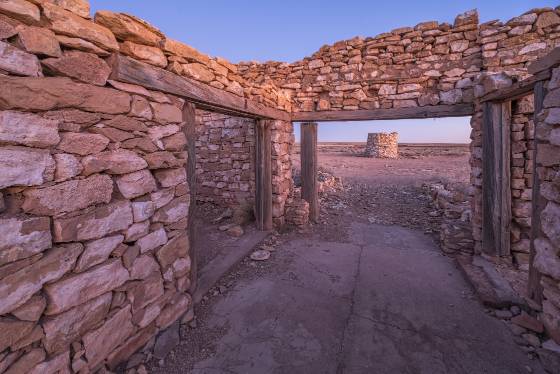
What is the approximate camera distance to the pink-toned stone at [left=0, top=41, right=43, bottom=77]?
1354 mm

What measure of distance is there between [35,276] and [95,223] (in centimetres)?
43

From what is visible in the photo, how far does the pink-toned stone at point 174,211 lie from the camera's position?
2.37 m

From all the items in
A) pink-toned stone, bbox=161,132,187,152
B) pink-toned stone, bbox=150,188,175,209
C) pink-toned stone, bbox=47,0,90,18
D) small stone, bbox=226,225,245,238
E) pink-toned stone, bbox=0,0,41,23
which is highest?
pink-toned stone, bbox=47,0,90,18

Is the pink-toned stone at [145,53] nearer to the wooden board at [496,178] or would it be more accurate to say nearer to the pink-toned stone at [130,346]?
the pink-toned stone at [130,346]

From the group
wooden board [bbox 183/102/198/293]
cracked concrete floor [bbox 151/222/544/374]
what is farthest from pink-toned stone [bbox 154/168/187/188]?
cracked concrete floor [bbox 151/222/544/374]

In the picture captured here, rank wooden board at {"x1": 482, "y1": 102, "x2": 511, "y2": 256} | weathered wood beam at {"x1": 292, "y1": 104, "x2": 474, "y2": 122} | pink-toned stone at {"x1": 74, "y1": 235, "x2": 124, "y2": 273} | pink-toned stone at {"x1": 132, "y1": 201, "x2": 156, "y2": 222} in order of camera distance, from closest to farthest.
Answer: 1. pink-toned stone at {"x1": 74, "y1": 235, "x2": 124, "y2": 273}
2. pink-toned stone at {"x1": 132, "y1": 201, "x2": 156, "y2": 222}
3. wooden board at {"x1": 482, "y1": 102, "x2": 511, "y2": 256}
4. weathered wood beam at {"x1": 292, "y1": 104, "x2": 474, "y2": 122}

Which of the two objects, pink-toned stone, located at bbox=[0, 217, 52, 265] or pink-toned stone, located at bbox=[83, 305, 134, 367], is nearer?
pink-toned stone, located at bbox=[0, 217, 52, 265]

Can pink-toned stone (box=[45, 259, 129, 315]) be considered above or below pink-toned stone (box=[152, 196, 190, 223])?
below

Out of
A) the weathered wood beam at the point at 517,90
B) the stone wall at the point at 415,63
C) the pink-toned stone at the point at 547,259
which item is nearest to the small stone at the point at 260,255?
the stone wall at the point at 415,63

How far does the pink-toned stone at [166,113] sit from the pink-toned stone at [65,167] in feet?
2.53

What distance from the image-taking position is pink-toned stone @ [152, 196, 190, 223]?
93.2 inches

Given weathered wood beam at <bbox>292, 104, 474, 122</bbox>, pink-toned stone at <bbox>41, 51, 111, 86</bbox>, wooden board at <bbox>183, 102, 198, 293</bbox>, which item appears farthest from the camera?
weathered wood beam at <bbox>292, 104, 474, 122</bbox>

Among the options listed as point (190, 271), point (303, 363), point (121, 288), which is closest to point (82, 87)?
point (121, 288)

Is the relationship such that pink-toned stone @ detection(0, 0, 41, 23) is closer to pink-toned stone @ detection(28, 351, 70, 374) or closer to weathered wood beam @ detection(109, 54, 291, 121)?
weathered wood beam @ detection(109, 54, 291, 121)
